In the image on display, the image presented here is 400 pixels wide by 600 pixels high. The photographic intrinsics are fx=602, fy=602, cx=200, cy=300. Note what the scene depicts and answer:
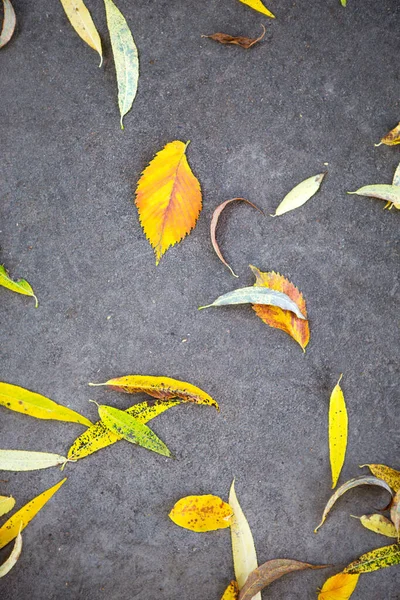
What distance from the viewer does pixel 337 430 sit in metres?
1.80

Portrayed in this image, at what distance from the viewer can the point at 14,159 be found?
1.81 meters

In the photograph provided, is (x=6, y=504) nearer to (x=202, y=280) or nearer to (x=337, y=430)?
(x=202, y=280)

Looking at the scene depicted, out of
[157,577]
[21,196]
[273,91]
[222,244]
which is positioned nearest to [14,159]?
[21,196]

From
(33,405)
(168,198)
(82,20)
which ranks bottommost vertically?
(33,405)

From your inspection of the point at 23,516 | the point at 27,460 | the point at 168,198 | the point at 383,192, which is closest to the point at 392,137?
the point at 383,192

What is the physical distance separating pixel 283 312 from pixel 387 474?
0.57m

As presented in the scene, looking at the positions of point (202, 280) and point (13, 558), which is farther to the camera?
point (202, 280)

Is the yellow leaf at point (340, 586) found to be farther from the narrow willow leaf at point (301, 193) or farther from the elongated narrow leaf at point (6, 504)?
the narrow willow leaf at point (301, 193)

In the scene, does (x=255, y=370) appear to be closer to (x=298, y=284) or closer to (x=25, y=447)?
(x=298, y=284)

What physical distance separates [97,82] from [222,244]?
0.62m

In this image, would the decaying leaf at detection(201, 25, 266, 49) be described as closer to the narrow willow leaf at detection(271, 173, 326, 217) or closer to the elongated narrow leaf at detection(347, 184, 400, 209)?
the narrow willow leaf at detection(271, 173, 326, 217)

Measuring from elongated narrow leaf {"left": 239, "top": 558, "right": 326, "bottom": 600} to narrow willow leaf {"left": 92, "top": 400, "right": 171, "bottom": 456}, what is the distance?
45 cm

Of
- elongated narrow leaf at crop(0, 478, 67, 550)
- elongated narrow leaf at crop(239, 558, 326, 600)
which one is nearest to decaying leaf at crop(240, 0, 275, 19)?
elongated narrow leaf at crop(0, 478, 67, 550)

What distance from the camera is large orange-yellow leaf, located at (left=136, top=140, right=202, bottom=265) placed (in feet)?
5.78
